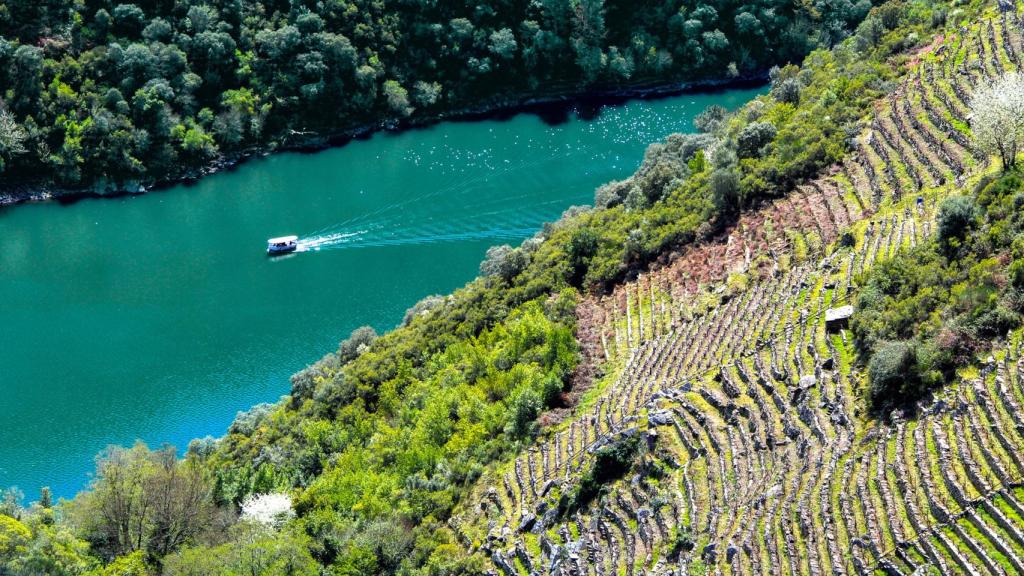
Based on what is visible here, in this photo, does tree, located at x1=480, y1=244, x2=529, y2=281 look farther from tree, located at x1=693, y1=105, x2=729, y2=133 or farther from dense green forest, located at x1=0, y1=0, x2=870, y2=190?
dense green forest, located at x1=0, y1=0, x2=870, y2=190

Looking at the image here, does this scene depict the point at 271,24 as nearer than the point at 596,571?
No

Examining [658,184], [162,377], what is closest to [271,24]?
[162,377]

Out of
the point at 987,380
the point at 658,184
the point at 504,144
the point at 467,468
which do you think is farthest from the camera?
the point at 504,144

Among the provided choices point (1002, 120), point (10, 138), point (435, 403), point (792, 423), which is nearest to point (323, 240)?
point (10, 138)

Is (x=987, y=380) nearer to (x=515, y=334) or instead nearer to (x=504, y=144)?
(x=515, y=334)

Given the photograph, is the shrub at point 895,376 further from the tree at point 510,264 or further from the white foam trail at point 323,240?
the white foam trail at point 323,240

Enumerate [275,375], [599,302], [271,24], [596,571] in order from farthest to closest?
1. [271,24]
2. [275,375]
3. [599,302]
4. [596,571]

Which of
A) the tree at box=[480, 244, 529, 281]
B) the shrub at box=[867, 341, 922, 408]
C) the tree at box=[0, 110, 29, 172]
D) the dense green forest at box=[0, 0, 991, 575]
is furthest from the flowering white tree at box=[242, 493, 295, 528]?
the tree at box=[0, 110, 29, 172]

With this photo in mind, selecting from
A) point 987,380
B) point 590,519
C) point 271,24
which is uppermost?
point 271,24

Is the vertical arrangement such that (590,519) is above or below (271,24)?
below
